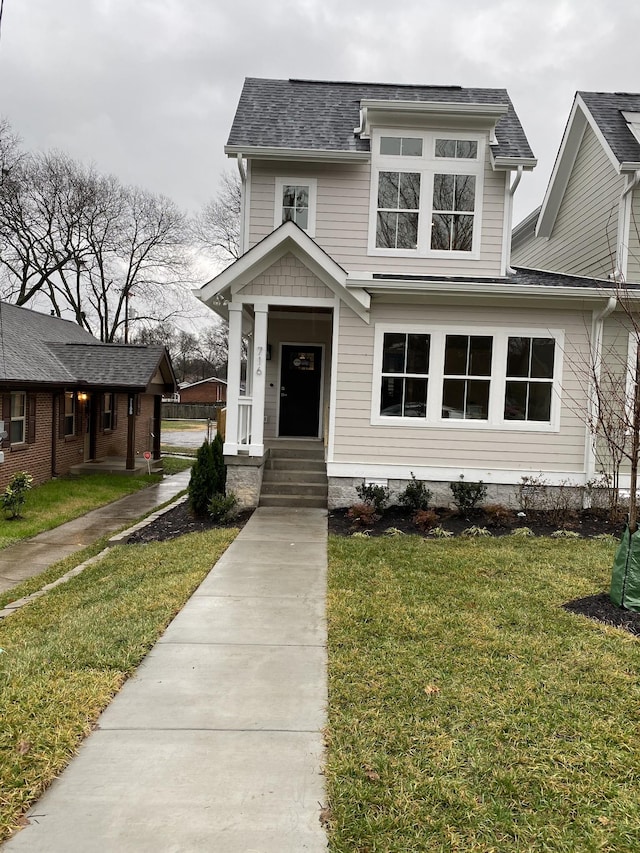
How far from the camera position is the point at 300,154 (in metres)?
9.91

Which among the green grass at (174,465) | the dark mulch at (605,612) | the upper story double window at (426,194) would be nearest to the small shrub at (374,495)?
the dark mulch at (605,612)

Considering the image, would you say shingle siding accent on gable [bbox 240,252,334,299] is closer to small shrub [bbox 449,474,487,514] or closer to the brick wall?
small shrub [bbox 449,474,487,514]

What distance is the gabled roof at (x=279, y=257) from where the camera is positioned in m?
8.64

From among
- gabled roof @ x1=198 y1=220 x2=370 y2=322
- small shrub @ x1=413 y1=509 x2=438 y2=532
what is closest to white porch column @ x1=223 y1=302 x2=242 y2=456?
gabled roof @ x1=198 y1=220 x2=370 y2=322

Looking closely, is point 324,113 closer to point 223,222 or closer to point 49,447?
point 49,447

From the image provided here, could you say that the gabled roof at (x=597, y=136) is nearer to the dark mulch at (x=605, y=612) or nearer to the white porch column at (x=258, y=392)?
the white porch column at (x=258, y=392)

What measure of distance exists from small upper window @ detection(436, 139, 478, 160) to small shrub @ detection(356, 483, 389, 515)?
20.3ft

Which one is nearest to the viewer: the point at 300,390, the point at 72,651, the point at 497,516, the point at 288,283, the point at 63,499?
the point at 72,651

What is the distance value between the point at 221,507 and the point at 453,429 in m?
4.04

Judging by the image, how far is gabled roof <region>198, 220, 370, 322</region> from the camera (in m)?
8.64

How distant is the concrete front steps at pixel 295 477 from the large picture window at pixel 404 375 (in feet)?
5.70

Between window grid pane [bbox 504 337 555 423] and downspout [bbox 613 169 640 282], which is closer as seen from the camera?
window grid pane [bbox 504 337 555 423]

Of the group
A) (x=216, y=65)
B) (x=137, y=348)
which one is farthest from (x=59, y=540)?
(x=216, y=65)

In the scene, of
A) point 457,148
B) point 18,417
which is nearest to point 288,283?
point 457,148
